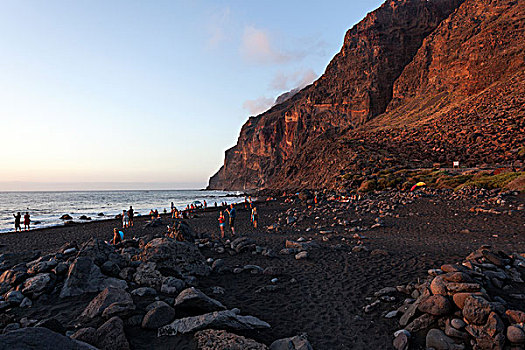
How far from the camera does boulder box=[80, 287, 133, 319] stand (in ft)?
20.8

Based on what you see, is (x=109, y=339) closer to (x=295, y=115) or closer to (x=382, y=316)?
(x=382, y=316)

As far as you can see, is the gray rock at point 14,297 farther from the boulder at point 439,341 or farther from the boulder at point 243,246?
the boulder at point 439,341

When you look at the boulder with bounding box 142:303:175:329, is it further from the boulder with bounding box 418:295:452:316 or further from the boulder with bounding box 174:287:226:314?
the boulder with bounding box 418:295:452:316

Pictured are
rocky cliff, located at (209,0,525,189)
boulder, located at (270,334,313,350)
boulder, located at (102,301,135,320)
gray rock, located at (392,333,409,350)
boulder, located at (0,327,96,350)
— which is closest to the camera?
boulder, located at (0,327,96,350)

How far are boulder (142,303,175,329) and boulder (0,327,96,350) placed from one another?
1811mm

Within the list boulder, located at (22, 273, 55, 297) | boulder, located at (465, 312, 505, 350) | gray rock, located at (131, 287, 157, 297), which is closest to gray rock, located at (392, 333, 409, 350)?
boulder, located at (465, 312, 505, 350)

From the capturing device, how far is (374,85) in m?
90.9

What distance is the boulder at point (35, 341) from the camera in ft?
11.9

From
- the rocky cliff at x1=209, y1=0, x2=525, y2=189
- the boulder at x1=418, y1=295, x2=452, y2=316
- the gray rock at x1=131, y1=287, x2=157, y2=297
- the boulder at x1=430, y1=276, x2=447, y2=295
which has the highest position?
the rocky cliff at x1=209, y1=0, x2=525, y2=189

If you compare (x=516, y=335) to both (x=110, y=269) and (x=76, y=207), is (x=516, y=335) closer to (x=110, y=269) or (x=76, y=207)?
(x=110, y=269)

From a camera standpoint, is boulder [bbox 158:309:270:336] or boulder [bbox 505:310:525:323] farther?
boulder [bbox 158:309:270:336]

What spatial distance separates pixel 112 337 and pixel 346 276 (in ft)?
23.4

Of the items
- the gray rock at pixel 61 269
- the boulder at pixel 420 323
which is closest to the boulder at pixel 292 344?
the boulder at pixel 420 323

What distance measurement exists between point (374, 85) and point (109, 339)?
9912 centimetres
